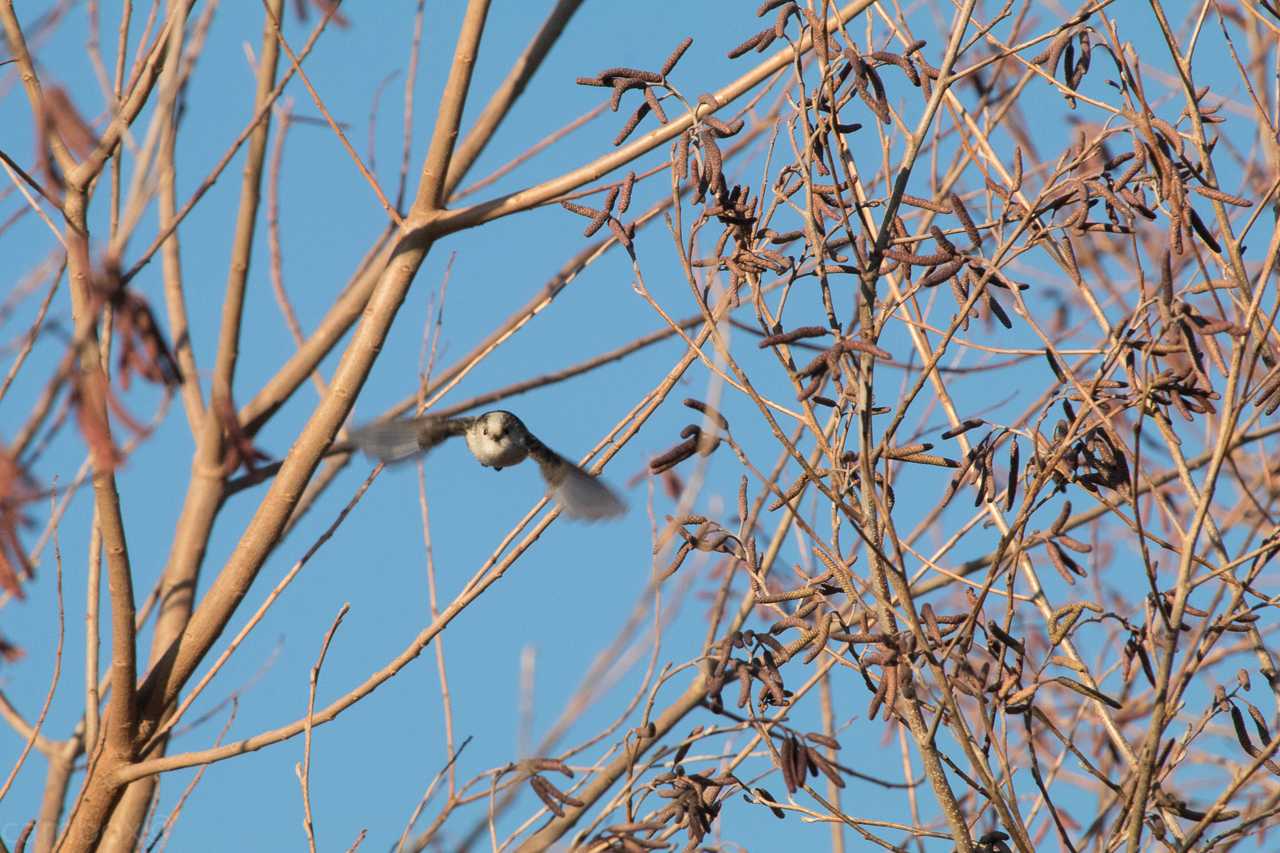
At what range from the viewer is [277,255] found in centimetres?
384

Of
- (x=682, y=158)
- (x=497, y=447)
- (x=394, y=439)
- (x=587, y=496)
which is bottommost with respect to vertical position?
(x=682, y=158)

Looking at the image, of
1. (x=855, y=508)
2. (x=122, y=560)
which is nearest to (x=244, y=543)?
(x=122, y=560)

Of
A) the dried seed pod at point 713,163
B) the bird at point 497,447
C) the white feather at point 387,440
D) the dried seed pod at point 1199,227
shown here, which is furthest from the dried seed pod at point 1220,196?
the white feather at point 387,440

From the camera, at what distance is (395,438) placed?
365cm

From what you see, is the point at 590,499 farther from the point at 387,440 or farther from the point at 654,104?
the point at 654,104

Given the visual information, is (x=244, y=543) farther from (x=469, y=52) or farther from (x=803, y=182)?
(x=803, y=182)

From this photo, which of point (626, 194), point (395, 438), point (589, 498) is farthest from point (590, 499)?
point (626, 194)

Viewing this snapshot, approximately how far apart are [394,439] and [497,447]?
557 millimetres

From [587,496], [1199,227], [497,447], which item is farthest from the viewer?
[497,447]

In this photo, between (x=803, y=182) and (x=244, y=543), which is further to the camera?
(x=244, y=543)

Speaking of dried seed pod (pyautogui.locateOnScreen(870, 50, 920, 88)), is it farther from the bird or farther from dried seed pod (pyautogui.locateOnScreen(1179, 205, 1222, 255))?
the bird

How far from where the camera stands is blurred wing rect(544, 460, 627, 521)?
3797 millimetres

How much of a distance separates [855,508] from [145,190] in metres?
1.47

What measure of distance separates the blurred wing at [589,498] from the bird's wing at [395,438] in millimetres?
373
